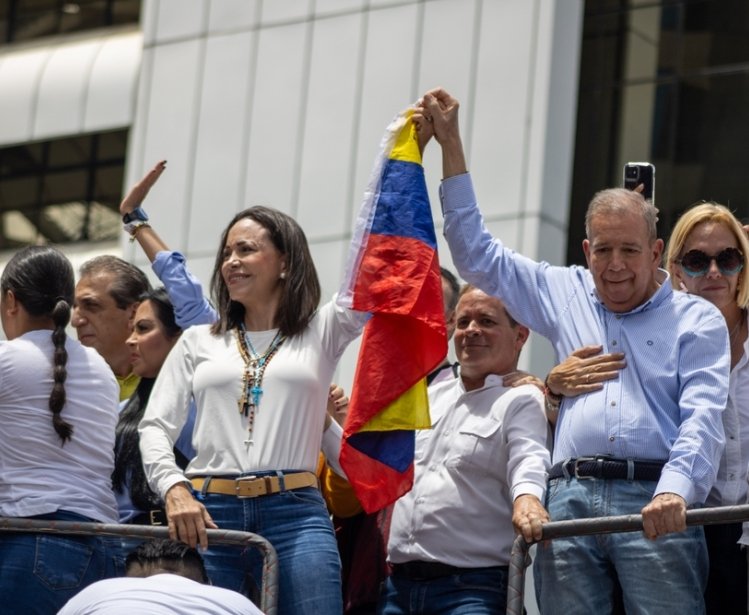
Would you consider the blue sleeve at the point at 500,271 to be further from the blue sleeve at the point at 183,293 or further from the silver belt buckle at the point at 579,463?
the blue sleeve at the point at 183,293

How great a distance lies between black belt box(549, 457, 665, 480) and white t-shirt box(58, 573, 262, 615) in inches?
65.5

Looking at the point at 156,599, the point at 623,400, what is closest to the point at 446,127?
→ the point at 623,400

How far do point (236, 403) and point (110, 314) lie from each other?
68.5 inches

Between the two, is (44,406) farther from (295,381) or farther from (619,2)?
(619,2)

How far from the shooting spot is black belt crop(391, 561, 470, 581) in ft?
21.7

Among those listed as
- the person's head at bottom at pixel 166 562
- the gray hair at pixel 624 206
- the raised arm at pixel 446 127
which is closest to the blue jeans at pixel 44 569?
the person's head at bottom at pixel 166 562

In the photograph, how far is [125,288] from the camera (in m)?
8.13

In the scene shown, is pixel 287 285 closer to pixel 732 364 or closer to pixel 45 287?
pixel 45 287

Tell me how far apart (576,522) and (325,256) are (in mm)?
9690

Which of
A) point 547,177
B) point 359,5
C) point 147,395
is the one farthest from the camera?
point 359,5

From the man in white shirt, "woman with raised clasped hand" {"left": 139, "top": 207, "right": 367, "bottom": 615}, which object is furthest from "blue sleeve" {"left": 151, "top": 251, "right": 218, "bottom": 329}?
the man in white shirt

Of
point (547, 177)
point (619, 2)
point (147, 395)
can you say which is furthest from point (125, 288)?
point (619, 2)

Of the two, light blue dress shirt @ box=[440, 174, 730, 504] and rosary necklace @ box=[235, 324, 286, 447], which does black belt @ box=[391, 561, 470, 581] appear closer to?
light blue dress shirt @ box=[440, 174, 730, 504]

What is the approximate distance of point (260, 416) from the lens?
21.1 ft
